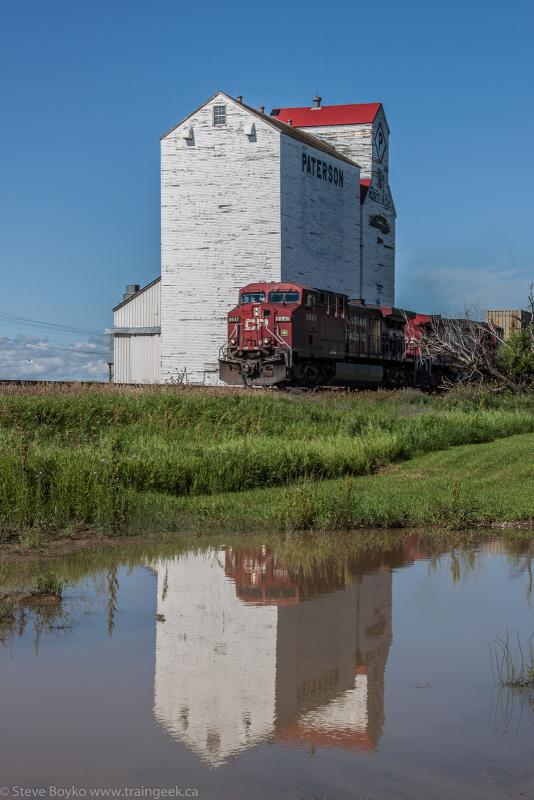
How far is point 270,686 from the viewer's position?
23.1 feet

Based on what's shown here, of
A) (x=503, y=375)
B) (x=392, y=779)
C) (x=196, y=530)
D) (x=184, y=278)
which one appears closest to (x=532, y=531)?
(x=196, y=530)

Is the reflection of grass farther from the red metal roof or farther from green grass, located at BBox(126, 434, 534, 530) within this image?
the red metal roof

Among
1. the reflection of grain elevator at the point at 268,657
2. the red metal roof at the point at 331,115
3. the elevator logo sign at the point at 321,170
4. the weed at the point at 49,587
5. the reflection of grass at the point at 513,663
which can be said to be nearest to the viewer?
the reflection of grain elevator at the point at 268,657

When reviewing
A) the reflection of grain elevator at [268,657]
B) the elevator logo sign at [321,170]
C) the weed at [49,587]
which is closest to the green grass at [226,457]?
the weed at [49,587]

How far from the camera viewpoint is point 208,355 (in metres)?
46.0

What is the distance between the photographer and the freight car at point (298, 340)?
35188 mm

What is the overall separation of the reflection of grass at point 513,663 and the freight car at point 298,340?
26898 mm

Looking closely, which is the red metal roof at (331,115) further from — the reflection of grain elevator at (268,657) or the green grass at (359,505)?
the reflection of grain elevator at (268,657)

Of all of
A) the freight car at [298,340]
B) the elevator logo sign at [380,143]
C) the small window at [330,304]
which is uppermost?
the elevator logo sign at [380,143]

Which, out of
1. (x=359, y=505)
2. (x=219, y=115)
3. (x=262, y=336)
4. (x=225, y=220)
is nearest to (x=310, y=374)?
(x=262, y=336)

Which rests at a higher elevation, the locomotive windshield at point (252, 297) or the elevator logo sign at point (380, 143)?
the elevator logo sign at point (380, 143)

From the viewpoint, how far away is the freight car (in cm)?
3519

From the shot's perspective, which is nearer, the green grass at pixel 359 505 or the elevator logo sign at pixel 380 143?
the green grass at pixel 359 505

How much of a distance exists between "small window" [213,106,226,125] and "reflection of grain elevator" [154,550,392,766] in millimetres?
38077
